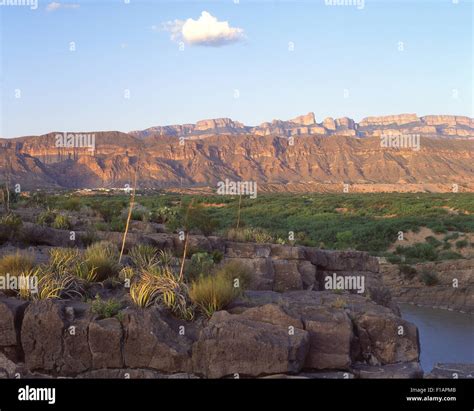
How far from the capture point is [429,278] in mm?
23328

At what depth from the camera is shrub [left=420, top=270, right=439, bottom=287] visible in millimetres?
23312

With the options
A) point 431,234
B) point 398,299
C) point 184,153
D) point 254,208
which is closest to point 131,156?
point 184,153

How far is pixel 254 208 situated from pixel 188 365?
47424mm

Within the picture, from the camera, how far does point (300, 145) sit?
135125mm

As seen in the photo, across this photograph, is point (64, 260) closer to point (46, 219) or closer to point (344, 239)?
point (46, 219)

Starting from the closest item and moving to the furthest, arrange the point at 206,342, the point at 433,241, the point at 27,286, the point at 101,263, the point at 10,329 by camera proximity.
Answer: the point at 206,342 < the point at 10,329 < the point at 27,286 < the point at 101,263 < the point at 433,241

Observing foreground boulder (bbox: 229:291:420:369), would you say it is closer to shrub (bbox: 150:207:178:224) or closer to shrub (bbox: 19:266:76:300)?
shrub (bbox: 19:266:76:300)

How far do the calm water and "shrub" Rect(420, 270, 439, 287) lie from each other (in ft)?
6.23

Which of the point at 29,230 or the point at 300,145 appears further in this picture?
the point at 300,145

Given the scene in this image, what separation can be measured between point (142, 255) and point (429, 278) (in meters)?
14.8

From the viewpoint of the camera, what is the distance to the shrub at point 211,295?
28.2 feet

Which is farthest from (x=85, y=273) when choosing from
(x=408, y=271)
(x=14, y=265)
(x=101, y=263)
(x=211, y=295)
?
(x=408, y=271)
